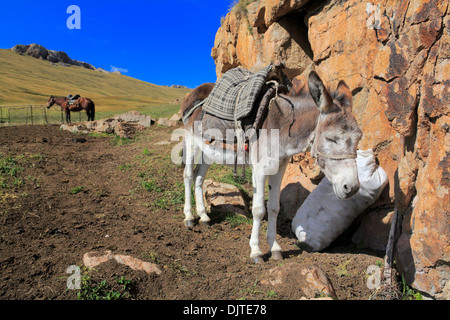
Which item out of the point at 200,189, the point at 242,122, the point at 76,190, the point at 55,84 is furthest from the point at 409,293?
the point at 55,84

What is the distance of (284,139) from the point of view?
3.85 m

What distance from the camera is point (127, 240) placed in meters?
4.34

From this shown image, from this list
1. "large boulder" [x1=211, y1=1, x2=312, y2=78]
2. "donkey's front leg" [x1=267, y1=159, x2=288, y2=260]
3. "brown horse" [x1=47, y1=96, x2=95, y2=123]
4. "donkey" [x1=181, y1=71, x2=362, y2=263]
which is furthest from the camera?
"brown horse" [x1=47, y1=96, x2=95, y2=123]

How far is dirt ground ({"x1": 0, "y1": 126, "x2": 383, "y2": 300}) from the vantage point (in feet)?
10.4

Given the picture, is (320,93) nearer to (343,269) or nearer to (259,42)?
(343,269)

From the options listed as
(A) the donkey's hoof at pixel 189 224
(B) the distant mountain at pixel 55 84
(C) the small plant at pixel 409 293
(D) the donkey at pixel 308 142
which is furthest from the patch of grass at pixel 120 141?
(B) the distant mountain at pixel 55 84

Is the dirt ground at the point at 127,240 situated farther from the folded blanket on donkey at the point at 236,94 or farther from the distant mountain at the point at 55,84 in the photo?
the distant mountain at the point at 55,84

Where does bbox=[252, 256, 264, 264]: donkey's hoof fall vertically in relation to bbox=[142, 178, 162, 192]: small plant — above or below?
below

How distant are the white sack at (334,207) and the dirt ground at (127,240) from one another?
0.93 feet

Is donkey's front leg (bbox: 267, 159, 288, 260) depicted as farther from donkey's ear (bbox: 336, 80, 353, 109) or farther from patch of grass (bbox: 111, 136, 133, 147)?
patch of grass (bbox: 111, 136, 133, 147)

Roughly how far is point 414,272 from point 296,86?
105 inches

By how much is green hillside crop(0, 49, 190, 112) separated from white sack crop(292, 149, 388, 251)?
178 ft

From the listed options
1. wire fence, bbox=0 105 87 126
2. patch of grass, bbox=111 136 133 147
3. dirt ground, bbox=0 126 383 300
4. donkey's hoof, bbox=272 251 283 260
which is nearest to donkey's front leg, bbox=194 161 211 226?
dirt ground, bbox=0 126 383 300

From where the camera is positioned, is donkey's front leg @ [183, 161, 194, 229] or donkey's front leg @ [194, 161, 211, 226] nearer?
donkey's front leg @ [183, 161, 194, 229]
